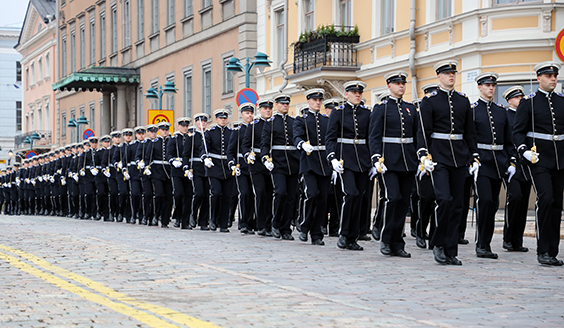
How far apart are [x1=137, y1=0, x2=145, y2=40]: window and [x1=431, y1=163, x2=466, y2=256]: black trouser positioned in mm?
36171

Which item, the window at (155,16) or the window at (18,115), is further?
the window at (18,115)

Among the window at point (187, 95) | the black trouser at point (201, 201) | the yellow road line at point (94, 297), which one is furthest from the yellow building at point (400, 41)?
the yellow road line at point (94, 297)

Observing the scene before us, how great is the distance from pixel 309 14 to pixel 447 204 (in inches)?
803

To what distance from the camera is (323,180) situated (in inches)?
509

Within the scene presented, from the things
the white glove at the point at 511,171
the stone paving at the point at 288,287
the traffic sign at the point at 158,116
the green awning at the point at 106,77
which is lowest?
the stone paving at the point at 288,287

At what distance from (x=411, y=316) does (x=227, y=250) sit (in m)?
5.04

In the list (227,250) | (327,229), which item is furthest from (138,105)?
(227,250)

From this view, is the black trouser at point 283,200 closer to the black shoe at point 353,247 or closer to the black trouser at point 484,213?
the black shoe at point 353,247

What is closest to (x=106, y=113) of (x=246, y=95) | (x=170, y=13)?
(x=170, y=13)

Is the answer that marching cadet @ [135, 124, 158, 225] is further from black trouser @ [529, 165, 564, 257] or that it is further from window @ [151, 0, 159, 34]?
window @ [151, 0, 159, 34]

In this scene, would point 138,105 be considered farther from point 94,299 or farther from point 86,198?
point 94,299

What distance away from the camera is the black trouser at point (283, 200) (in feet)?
45.4

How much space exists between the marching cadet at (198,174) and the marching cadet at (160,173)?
158 centimetres

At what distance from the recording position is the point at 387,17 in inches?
1017
